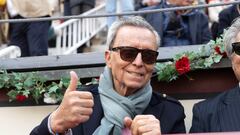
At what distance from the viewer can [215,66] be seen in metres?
3.28

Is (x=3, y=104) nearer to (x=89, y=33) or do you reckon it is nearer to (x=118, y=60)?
(x=118, y=60)

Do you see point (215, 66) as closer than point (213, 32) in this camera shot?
Yes

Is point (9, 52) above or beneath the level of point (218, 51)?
beneath

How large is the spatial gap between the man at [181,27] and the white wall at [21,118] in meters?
1.67

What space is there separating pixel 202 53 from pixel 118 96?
2.56 feet

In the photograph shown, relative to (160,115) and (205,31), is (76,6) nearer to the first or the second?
(205,31)

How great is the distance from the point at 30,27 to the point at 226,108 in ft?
10.8

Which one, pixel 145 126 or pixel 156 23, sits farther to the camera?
pixel 156 23

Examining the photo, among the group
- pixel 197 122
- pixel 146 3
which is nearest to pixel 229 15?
pixel 146 3

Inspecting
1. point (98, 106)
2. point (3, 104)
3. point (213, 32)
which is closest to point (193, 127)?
point (98, 106)

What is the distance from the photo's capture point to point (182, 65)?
326cm

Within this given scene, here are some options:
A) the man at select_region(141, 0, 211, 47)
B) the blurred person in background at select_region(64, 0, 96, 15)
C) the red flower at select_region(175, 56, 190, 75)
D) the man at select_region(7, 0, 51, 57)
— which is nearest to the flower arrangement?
the red flower at select_region(175, 56, 190, 75)

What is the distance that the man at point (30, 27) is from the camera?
5.59m

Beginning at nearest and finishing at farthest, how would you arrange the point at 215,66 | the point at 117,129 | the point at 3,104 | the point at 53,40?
the point at 117,129, the point at 215,66, the point at 3,104, the point at 53,40
